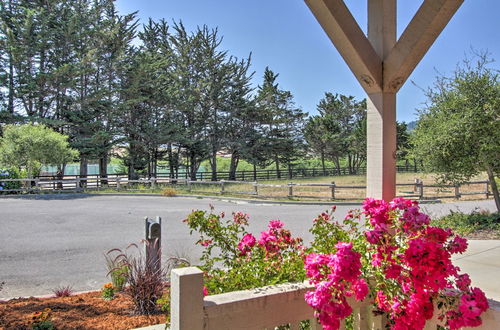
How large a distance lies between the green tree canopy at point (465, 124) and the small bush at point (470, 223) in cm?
99

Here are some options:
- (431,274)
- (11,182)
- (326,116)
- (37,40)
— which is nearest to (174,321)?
(431,274)

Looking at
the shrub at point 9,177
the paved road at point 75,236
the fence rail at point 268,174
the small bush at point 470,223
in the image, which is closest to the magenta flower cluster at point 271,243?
the paved road at point 75,236

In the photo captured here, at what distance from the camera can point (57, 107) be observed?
2336 centimetres

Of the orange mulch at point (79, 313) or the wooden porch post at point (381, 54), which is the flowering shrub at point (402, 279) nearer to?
the wooden porch post at point (381, 54)

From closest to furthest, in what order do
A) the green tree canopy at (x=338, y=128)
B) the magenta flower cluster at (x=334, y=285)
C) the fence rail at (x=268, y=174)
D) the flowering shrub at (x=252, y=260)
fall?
the magenta flower cluster at (x=334, y=285)
the flowering shrub at (x=252, y=260)
the fence rail at (x=268, y=174)
the green tree canopy at (x=338, y=128)

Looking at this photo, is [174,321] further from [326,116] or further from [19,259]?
[326,116]

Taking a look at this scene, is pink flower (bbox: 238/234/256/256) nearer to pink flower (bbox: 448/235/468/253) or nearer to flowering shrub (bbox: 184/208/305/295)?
flowering shrub (bbox: 184/208/305/295)

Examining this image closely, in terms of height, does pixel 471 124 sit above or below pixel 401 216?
above

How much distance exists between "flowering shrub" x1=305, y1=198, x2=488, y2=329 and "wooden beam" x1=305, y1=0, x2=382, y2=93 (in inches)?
37.8

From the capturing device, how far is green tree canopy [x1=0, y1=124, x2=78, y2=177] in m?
16.9

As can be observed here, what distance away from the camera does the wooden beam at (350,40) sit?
6.84 feet

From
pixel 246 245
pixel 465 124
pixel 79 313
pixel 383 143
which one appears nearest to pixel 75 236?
pixel 79 313

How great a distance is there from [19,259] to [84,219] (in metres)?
4.08

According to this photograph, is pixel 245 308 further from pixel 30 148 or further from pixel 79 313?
pixel 30 148
